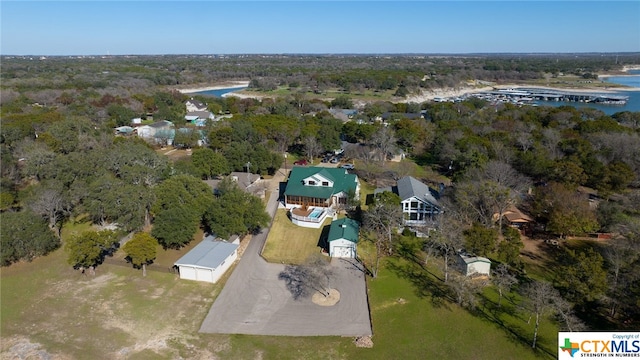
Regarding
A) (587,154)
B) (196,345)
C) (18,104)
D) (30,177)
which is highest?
(18,104)

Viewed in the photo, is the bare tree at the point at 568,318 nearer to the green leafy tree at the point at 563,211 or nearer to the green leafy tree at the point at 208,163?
the green leafy tree at the point at 563,211

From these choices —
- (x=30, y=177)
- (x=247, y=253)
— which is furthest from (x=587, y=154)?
(x=30, y=177)

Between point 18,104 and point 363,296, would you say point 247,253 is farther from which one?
point 18,104

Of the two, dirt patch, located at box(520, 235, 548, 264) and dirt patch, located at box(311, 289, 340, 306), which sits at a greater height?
dirt patch, located at box(520, 235, 548, 264)

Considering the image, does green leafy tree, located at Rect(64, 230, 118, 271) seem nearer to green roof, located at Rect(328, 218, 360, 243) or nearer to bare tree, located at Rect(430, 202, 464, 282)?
green roof, located at Rect(328, 218, 360, 243)

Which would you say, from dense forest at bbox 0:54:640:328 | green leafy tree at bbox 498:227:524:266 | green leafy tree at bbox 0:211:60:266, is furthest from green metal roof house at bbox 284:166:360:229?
green leafy tree at bbox 0:211:60:266

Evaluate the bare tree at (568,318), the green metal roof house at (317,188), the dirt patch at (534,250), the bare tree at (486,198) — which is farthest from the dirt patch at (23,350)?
the dirt patch at (534,250)
